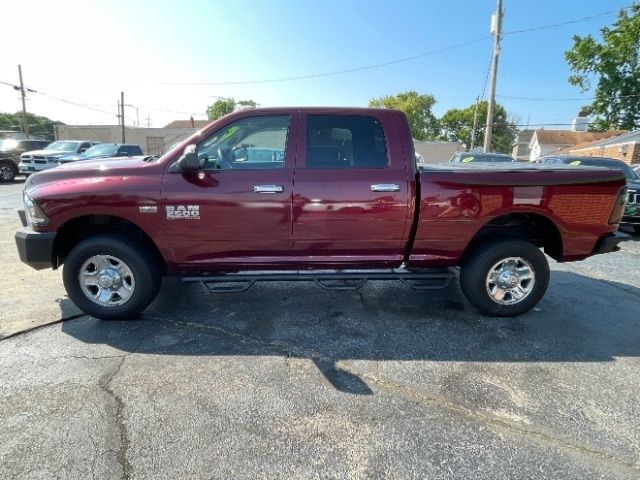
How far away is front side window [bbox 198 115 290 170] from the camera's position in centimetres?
354

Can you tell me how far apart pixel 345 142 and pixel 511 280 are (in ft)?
7.02

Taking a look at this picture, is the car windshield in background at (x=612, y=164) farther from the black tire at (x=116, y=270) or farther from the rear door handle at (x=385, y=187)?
the black tire at (x=116, y=270)

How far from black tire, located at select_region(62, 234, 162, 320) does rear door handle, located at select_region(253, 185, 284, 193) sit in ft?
4.05

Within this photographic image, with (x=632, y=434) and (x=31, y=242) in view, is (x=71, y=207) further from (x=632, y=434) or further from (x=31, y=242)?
(x=632, y=434)

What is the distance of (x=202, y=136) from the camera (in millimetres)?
3523

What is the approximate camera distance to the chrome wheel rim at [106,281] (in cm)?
363

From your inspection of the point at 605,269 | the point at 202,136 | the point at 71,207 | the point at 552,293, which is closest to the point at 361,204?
the point at 202,136

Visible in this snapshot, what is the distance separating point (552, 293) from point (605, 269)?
1.78m

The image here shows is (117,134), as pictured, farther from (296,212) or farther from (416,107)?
(296,212)

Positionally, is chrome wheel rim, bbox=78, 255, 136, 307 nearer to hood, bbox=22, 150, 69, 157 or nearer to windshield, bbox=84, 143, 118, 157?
windshield, bbox=84, 143, 118, 157

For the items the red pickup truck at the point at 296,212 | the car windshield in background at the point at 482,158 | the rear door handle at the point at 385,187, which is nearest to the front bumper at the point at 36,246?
the red pickup truck at the point at 296,212

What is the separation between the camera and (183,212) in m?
3.48

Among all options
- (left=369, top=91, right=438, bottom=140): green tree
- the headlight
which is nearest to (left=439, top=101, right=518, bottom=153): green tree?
(left=369, top=91, right=438, bottom=140): green tree

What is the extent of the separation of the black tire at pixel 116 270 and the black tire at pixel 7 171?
17260 mm
